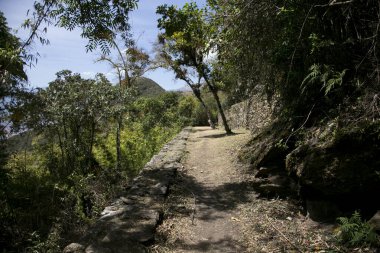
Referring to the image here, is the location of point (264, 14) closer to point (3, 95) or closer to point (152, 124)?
point (3, 95)

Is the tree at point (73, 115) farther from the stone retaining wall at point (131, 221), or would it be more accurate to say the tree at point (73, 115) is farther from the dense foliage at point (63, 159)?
the stone retaining wall at point (131, 221)

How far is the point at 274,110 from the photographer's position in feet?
22.5

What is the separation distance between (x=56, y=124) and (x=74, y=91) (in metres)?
1.19

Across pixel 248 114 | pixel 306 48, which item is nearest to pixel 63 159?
pixel 306 48

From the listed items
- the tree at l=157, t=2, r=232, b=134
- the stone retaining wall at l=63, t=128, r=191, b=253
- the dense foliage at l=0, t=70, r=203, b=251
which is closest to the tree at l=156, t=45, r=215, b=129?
the tree at l=157, t=2, r=232, b=134

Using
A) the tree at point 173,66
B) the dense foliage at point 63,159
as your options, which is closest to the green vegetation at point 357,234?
the dense foliage at point 63,159

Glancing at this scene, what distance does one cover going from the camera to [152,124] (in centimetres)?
2105

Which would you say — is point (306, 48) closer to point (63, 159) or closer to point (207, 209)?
point (207, 209)

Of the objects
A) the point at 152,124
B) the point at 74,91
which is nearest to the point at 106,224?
the point at 74,91

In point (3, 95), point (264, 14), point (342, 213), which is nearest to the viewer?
point (342, 213)

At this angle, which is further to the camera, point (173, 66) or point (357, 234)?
point (173, 66)

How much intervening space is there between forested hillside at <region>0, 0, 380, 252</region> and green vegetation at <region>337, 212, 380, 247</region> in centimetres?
1

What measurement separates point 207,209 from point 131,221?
139cm

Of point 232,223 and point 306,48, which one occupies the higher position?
point 306,48
